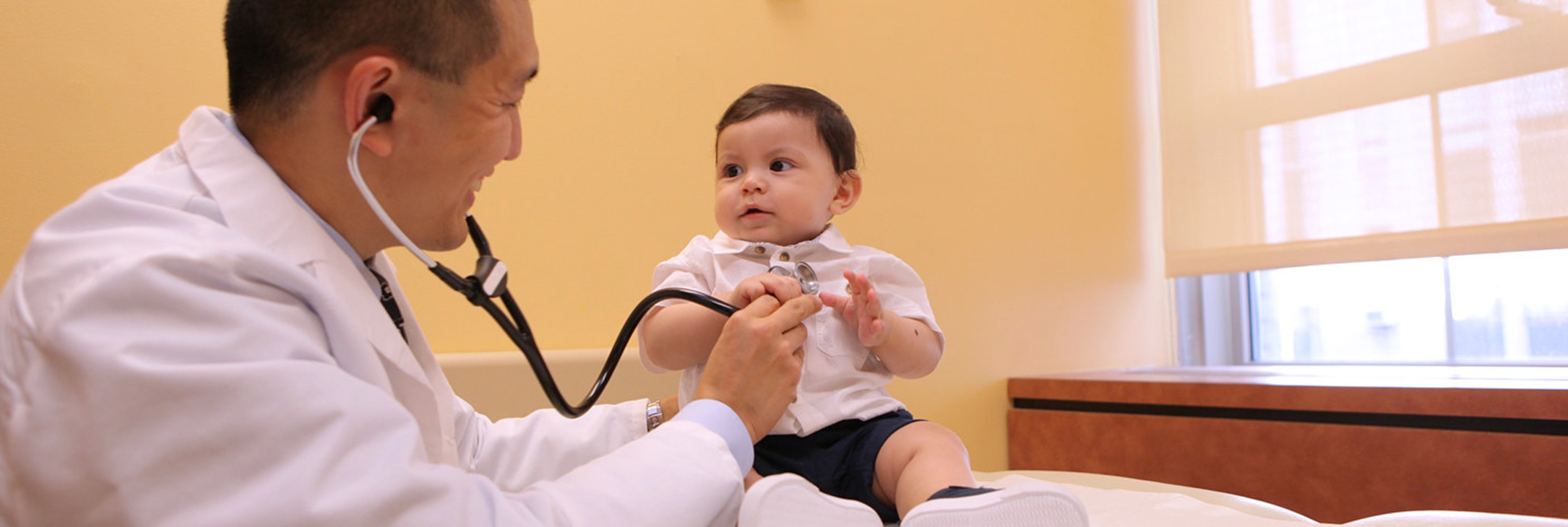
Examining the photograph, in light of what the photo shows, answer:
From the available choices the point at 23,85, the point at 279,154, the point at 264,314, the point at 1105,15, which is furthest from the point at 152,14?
the point at 1105,15

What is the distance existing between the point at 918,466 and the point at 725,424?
31 cm

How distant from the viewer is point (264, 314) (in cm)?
67

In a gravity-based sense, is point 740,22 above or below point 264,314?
above

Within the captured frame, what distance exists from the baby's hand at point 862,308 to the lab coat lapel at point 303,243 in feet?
1.80

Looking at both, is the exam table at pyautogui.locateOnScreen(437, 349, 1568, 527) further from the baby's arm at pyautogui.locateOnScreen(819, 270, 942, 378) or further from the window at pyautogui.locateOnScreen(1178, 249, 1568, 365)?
the window at pyautogui.locateOnScreen(1178, 249, 1568, 365)

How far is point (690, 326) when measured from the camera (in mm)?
1285

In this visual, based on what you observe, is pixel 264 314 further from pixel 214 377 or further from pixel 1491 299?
pixel 1491 299

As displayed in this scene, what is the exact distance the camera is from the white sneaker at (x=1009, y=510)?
0.93m

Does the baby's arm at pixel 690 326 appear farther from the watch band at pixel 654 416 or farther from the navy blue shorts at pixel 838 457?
the navy blue shorts at pixel 838 457

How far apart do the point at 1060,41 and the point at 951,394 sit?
1.09 m

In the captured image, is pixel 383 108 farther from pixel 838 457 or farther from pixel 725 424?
pixel 838 457

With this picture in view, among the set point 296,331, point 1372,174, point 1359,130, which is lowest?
point 296,331

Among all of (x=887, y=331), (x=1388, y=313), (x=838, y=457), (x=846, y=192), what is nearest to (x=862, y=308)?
(x=887, y=331)

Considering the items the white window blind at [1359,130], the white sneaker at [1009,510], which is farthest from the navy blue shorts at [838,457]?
the white window blind at [1359,130]
